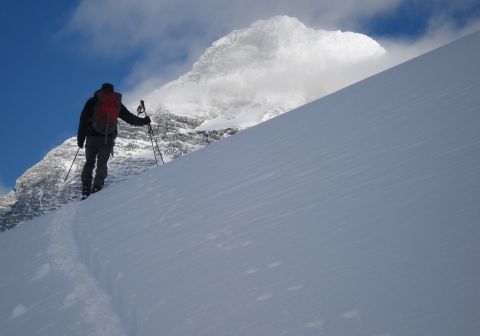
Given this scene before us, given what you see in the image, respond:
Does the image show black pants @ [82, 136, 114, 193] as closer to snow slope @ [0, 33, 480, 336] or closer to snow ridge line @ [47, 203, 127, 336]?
snow slope @ [0, 33, 480, 336]

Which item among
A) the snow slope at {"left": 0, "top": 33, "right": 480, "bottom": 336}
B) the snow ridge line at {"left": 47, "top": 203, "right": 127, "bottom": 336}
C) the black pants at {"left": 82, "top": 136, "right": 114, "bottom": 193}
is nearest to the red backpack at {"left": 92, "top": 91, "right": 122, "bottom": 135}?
the black pants at {"left": 82, "top": 136, "right": 114, "bottom": 193}

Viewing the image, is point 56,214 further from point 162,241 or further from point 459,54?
point 459,54

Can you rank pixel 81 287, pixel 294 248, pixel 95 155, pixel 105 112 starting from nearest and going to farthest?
pixel 294 248 → pixel 81 287 → pixel 105 112 → pixel 95 155

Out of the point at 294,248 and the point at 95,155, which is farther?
the point at 95,155

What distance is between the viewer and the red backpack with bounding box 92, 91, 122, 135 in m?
7.89

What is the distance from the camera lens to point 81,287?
289 cm

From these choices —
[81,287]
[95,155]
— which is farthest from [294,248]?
[95,155]

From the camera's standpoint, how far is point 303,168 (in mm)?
4250

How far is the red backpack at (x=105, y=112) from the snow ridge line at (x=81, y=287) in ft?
10.7

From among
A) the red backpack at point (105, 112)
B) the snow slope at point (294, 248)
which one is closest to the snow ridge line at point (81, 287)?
the snow slope at point (294, 248)

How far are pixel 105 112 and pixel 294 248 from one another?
6.54 m

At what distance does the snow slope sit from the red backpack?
9.43 feet

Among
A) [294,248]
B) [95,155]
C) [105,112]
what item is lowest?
[294,248]

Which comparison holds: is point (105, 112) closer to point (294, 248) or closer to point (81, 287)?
point (81, 287)
